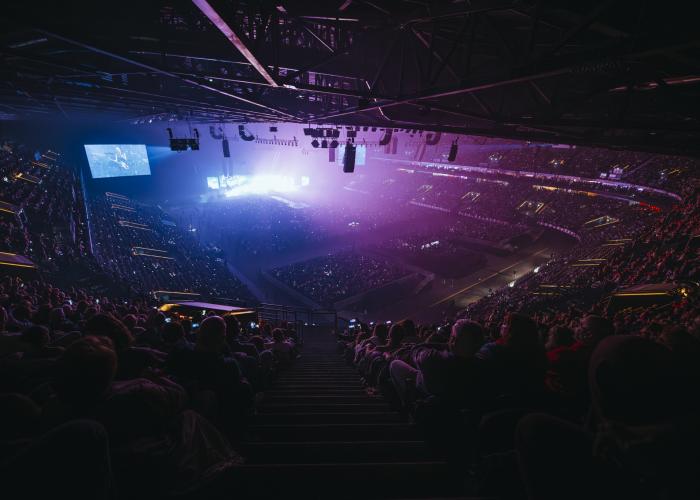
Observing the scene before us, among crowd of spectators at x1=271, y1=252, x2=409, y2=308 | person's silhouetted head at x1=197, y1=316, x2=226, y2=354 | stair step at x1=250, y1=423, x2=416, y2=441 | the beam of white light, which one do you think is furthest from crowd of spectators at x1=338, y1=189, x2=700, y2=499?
crowd of spectators at x1=271, y1=252, x2=409, y2=308

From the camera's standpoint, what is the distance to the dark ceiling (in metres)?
3.68

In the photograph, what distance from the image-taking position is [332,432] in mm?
3592

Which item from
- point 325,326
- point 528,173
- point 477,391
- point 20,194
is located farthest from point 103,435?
point 528,173

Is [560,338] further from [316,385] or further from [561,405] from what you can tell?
[316,385]

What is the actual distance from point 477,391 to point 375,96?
603 cm

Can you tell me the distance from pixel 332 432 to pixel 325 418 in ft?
1.95

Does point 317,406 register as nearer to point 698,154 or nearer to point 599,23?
point 599,23

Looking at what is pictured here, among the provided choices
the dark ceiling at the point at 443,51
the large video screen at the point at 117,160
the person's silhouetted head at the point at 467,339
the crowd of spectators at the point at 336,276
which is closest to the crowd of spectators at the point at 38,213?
the large video screen at the point at 117,160

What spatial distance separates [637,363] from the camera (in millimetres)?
1413

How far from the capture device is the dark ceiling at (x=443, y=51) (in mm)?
3682

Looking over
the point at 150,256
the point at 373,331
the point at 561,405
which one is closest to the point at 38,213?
the point at 150,256

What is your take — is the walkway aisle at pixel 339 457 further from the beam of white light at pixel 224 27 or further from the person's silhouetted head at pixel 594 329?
the beam of white light at pixel 224 27

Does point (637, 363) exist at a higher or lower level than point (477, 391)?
higher

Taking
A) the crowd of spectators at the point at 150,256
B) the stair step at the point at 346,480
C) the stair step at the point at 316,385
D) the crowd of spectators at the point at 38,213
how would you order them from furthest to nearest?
the crowd of spectators at the point at 150,256 → the crowd of spectators at the point at 38,213 → the stair step at the point at 316,385 → the stair step at the point at 346,480
